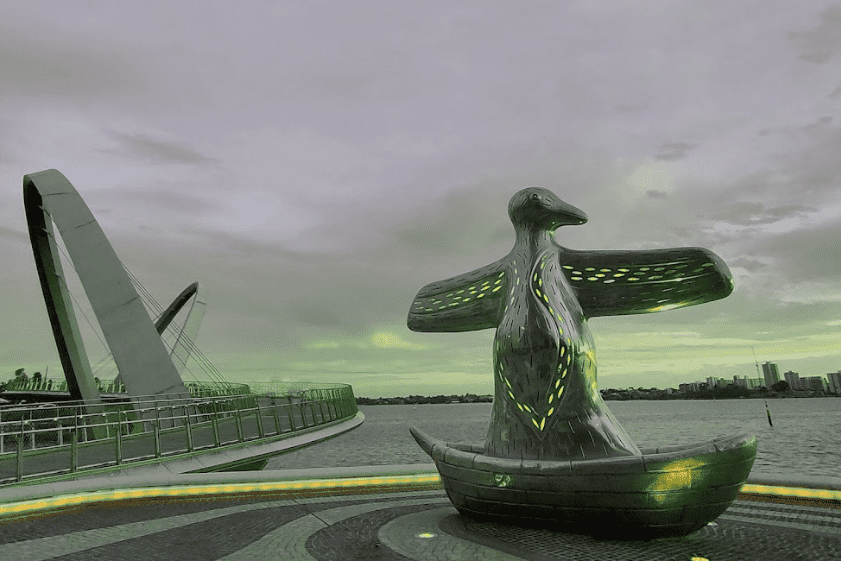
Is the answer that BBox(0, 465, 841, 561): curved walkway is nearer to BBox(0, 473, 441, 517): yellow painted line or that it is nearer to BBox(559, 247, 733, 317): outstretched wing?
BBox(0, 473, 441, 517): yellow painted line

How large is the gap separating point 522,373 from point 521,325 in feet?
1.92

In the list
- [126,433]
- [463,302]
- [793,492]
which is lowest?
[793,492]

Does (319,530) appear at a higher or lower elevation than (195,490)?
lower

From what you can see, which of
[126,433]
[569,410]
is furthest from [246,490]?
[126,433]

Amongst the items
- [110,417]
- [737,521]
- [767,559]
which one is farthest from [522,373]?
[110,417]

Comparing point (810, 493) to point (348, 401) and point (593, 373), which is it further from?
point (348, 401)

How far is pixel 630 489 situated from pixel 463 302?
331 cm

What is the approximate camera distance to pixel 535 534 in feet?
20.4

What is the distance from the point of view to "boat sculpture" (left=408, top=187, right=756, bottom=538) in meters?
5.67

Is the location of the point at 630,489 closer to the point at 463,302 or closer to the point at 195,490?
the point at 463,302

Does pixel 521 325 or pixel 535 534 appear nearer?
pixel 535 534

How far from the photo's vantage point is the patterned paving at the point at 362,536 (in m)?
5.62

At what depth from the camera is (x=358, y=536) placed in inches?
255

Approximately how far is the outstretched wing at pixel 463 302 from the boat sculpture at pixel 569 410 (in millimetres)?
22
